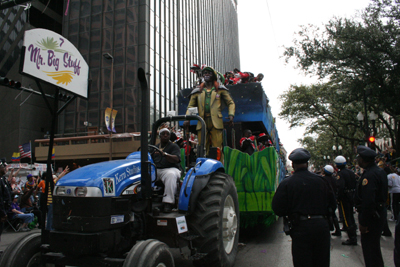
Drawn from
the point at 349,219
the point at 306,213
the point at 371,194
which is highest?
the point at 371,194

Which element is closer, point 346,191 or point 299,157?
point 299,157

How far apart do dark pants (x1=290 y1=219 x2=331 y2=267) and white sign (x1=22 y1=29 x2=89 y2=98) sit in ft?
12.1

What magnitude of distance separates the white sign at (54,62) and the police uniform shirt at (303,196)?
3.36 metres

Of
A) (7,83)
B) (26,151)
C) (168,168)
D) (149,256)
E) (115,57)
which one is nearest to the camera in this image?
(149,256)

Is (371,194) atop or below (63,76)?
below

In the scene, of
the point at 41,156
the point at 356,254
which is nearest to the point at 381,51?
the point at 356,254

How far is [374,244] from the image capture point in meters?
3.99

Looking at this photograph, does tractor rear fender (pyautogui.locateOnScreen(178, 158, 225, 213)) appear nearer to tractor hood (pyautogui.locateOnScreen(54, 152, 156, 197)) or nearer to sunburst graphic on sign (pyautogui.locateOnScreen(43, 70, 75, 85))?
tractor hood (pyautogui.locateOnScreen(54, 152, 156, 197))

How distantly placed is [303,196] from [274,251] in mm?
2590

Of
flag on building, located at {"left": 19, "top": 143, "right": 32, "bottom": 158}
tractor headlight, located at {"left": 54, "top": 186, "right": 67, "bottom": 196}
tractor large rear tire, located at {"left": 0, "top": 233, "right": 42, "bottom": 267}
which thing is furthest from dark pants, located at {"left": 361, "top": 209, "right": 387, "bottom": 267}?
flag on building, located at {"left": 19, "top": 143, "right": 32, "bottom": 158}

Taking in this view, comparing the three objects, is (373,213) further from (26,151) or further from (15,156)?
(15,156)

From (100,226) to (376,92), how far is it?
1867 cm

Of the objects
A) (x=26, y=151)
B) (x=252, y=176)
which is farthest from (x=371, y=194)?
(x=26, y=151)

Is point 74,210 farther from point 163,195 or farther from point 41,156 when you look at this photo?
point 41,156
